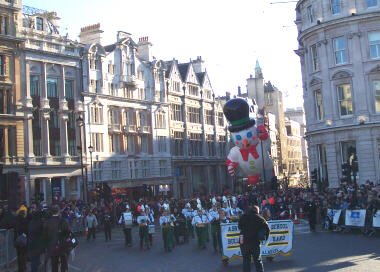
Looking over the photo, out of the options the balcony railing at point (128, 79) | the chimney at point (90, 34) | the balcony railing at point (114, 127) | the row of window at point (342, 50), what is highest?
the chimney at point (90, 34)

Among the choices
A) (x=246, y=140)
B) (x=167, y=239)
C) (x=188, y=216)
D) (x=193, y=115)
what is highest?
(x=193, y=115)

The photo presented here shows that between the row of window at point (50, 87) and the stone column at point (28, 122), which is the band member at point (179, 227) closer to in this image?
the stone column at point (28, 122)

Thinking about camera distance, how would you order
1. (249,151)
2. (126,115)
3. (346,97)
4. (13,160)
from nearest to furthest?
(249,151), (346,97), (13,160), (126,115)

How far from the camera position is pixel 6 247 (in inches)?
681

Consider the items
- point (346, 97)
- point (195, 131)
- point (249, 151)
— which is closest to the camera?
point (249, 151)

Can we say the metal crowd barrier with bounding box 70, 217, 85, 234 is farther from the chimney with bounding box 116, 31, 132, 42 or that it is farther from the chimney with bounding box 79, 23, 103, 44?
the chimney with bounding box 116, 31, 132, 42

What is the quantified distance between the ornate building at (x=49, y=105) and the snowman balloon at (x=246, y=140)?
16.2 m

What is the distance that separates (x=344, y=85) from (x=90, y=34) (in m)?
29.2

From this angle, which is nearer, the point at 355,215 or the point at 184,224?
the point at 355,215

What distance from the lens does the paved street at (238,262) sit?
15438 mm

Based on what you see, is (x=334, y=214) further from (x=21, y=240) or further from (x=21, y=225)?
(x=21, y=240)

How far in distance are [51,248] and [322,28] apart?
95.7ft

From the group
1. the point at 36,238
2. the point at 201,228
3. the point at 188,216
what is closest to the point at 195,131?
the point at 188,216

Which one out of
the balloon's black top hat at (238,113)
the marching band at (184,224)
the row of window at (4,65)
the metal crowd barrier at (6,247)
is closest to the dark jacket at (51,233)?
the metal crowd barrier at (6,247)
